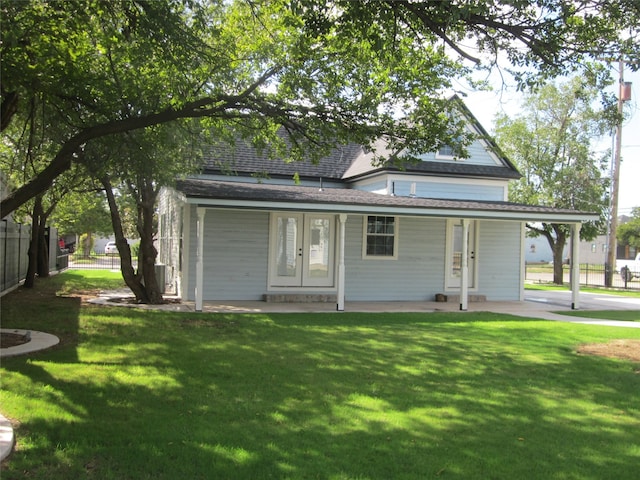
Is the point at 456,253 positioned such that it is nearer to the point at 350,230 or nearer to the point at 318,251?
the point at 350,230

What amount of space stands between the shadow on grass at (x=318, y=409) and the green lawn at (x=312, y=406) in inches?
0.8

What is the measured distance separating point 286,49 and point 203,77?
175 cm

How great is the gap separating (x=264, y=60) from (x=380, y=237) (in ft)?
23.5

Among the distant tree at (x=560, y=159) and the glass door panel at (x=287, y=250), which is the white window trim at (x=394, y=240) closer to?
the glass door panel at (x=287, y=250)

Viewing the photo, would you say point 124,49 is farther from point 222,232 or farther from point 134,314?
point 222,232

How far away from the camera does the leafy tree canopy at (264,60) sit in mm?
7711

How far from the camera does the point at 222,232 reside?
15.0 metres

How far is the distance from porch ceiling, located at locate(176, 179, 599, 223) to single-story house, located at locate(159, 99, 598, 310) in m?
0.03

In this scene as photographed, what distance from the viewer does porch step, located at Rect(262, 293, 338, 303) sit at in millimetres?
15031

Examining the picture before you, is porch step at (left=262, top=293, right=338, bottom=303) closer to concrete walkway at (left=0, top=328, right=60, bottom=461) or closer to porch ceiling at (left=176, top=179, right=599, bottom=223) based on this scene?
porch ceiling at (left=176, top=179, right=599, bottom=223)

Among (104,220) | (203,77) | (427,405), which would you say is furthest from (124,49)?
(104,220)

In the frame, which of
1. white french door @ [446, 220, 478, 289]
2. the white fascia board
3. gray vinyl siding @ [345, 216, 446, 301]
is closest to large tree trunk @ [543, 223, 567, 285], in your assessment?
white french door @ [446, 220, 478, 289]

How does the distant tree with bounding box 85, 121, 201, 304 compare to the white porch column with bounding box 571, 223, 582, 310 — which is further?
the white porch column with bounding box 571, 223, 582, 310

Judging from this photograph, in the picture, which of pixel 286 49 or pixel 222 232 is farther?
pixel 222 232
